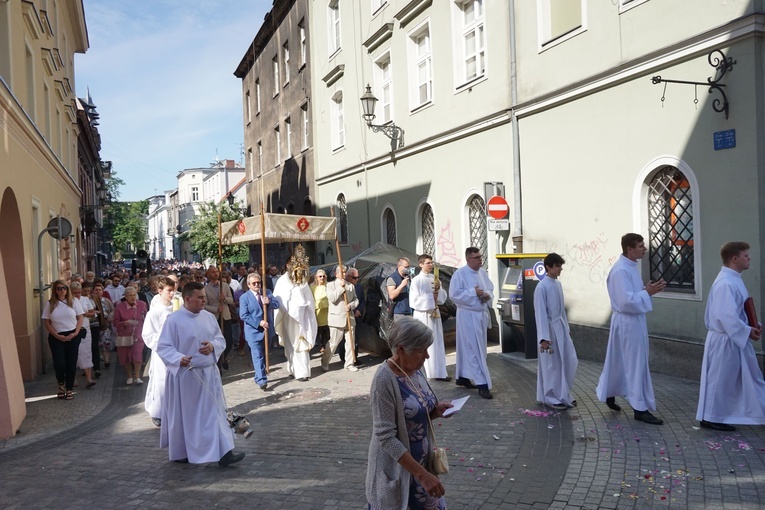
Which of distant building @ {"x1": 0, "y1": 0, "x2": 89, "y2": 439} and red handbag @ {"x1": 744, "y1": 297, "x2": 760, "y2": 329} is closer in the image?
red handbag @ {"x1": 744, "y1": 297, "x2": 760, "y2": 329}

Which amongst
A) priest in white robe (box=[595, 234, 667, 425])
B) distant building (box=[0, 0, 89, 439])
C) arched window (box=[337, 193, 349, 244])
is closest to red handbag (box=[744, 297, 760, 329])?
priest in white robe (box=[595, 234, 667, 425])

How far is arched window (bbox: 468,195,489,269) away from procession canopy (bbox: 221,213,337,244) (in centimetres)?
355

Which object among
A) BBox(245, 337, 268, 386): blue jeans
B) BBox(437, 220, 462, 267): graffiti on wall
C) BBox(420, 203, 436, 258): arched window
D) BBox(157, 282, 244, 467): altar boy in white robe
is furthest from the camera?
BBox(420, 203, 436, 258): arched window

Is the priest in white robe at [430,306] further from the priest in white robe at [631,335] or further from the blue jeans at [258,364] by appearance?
the priest in white robe at [631,335]

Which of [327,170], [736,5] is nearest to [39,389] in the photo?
[736,5]

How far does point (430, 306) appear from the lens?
9781 millimetres

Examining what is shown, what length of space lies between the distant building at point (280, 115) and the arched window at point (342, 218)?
204cm

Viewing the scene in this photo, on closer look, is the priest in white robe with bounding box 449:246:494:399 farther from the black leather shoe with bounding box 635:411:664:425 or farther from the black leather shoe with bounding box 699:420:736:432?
the black leather shoe with bounding box 699:420:736:432

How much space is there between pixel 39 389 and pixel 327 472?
6762 mm

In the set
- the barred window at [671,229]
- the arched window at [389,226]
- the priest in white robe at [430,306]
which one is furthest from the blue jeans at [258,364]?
the arched window at [389,226]

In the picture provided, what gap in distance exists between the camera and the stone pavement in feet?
16.6

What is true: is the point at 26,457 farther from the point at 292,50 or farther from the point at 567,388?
the point at 292,50

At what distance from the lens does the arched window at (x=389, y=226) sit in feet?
61.0

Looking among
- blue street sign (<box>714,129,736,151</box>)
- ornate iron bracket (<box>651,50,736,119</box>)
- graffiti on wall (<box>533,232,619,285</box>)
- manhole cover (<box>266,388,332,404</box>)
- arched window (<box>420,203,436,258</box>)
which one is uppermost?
ornate iron bracket (<box>651,50,736,119</box>)
